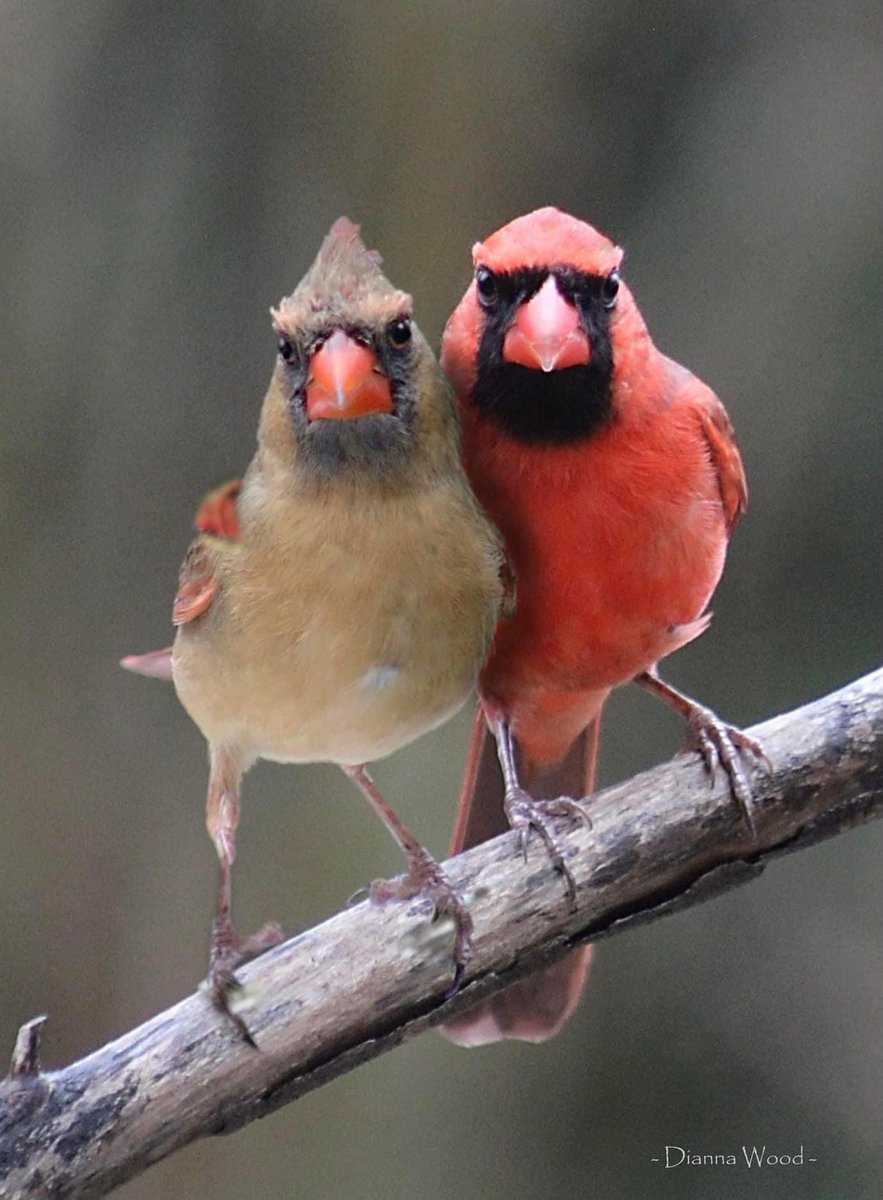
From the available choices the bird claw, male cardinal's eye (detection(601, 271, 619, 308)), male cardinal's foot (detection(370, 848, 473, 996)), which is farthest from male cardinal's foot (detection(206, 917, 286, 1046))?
male cardinal's eye (detection(601, 271, 619, 308))

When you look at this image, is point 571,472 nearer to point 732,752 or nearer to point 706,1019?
point 732,752

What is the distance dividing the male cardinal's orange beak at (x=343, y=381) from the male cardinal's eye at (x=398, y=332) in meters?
0.03

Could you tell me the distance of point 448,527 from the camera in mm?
1645

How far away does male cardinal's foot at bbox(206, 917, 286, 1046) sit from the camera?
1767 millimetres

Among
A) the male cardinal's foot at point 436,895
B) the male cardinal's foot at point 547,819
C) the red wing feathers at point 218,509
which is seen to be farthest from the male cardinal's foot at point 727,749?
the red wing feathers at point 218,509

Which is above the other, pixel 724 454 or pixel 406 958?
pixel 724 454

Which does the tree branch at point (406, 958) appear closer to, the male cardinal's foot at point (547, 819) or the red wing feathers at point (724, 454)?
the male cardinal's foot at point (547, 819)

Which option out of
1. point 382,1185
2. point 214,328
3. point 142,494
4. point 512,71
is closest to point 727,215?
point 512,71

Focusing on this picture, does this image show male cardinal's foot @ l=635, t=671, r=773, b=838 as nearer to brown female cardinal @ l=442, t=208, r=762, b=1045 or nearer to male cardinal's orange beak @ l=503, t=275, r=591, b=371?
brown female cardinal @ l=442, t=208, r=762, b=1045

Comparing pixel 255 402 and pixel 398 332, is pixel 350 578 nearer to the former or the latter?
pixel 398 332

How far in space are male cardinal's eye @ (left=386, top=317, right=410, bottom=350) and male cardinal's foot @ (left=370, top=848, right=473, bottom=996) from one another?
2.10ft

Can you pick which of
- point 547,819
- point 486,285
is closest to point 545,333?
point 486,285

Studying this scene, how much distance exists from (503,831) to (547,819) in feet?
1.02

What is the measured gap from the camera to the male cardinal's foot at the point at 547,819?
1.86m
